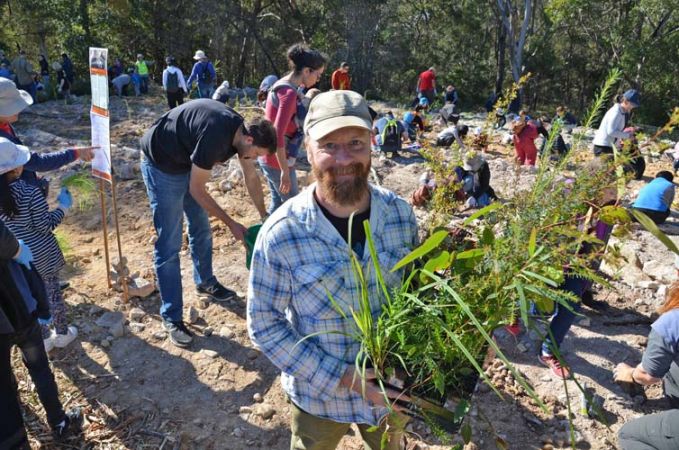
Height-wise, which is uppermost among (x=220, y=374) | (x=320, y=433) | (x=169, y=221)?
(x=169, y=221)

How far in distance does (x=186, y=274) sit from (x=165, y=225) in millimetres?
1266

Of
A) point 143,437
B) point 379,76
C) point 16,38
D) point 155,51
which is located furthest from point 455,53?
point 143,437

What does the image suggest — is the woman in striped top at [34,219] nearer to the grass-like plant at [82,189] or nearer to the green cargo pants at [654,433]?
the grass-like plant at [82,189]

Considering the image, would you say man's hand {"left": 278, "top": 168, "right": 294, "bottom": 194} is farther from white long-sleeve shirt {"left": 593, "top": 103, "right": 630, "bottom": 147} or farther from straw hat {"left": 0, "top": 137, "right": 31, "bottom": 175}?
white long-sleeve shirt {"left": 593, "top": 103, "right": 630, "bottom": 147}

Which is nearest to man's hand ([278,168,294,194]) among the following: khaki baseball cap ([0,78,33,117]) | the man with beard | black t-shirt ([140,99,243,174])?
black t-shirt ([140,99,243,174])

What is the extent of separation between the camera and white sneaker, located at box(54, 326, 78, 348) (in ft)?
11.4

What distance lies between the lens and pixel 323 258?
1674 millimetres

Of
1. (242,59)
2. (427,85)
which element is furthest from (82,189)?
(242,59)

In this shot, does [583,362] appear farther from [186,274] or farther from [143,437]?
[186,274]

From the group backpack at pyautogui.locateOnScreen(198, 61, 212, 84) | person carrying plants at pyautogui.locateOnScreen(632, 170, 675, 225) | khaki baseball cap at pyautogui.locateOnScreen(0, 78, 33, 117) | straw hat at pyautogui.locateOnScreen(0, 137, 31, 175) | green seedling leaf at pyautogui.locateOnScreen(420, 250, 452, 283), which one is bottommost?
backpack at pyautogui.locateOnScreen(198, 61, 212, 84)

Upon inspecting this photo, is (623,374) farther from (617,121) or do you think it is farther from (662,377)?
(617,121)

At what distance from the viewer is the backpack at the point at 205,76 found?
11492mm

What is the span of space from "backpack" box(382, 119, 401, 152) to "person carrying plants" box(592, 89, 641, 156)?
3.07 meters

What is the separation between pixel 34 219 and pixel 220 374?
1.54 meters
